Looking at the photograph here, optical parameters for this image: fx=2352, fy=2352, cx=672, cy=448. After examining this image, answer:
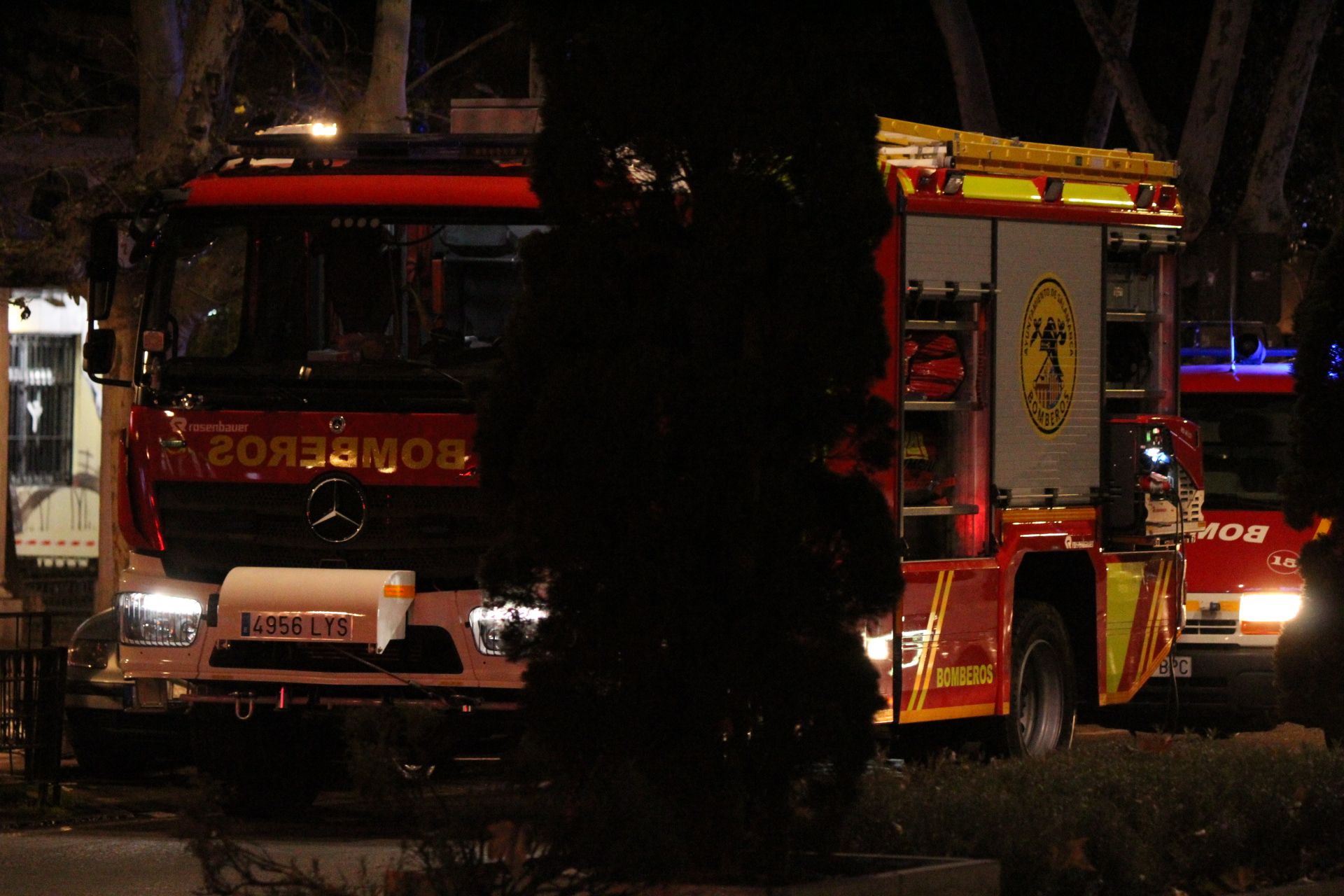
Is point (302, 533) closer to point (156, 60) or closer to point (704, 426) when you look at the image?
point (704, 426)

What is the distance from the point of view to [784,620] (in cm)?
733

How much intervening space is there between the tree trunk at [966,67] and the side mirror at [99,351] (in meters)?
12.1

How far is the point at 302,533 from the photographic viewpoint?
10695mm

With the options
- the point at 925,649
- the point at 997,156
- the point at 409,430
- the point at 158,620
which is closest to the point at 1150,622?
the point at 925,649

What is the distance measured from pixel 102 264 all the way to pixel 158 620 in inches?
66.6

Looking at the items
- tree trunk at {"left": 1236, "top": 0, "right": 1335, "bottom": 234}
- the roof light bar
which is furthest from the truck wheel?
tree trunk at {"left": 1236, "top": 0, "right": 1335, "bottom": 234}

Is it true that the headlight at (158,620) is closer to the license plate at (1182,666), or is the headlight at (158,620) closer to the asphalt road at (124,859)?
the asphalt road at (124,859)

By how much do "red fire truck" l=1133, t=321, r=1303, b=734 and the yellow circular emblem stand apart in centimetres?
248

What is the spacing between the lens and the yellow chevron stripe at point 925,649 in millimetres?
11211

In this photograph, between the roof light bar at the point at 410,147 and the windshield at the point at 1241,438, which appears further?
the windshield at the point at 1241,438

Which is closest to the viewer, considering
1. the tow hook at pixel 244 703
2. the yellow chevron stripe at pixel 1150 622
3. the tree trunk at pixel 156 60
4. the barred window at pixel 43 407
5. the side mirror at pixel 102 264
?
the tow hook at pixel 244 703

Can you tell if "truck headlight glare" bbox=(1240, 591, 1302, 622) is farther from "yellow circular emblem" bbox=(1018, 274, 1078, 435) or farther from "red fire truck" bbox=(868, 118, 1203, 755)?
"yellow circular emblem" bbox=(1018, 274, 1078, 435)

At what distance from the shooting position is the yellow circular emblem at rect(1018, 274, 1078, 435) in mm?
12172

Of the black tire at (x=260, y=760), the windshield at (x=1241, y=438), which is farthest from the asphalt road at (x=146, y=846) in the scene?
the windshield at (x=1241, y=438)
